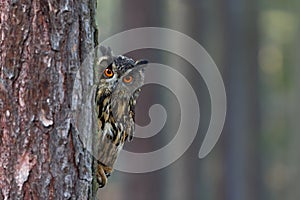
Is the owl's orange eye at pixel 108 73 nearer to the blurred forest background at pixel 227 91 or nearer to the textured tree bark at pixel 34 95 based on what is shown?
the textured tree bark at pixel 34 95

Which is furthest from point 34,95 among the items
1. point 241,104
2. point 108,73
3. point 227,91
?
point 227,91

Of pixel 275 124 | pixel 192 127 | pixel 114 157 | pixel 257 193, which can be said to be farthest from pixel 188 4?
pixel 114 157

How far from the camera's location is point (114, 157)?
9.14 feet

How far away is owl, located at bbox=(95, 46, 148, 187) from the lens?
8.53 ft

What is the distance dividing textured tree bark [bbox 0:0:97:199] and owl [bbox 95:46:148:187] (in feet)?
0.84

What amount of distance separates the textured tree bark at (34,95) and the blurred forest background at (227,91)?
577 cm

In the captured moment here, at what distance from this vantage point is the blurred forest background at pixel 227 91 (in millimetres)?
8910

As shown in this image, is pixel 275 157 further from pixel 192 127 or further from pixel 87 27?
pixel 87 27

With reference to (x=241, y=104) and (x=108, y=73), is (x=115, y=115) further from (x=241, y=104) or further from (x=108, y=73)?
(x=241, y=104)

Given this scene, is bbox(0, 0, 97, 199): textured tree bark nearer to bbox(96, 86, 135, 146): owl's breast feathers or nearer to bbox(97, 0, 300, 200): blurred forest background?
bbox(96, 86, 135, 146): owl's breast feathers

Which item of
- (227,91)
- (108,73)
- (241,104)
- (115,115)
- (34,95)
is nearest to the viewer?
(34,95)

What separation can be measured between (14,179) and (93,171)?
336mm

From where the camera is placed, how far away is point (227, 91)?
1062 cm

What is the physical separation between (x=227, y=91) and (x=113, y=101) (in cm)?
806
